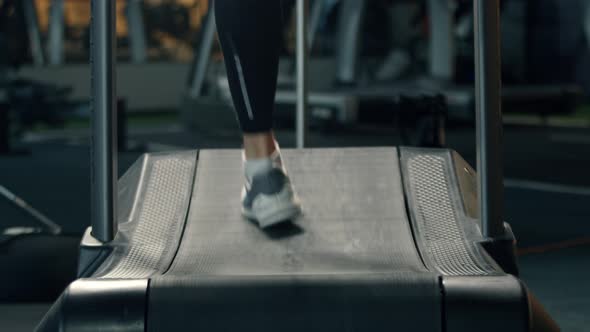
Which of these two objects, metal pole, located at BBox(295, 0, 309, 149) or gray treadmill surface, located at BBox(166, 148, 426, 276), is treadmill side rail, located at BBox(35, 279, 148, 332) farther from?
metal pole, located at BBox(295, 0, 309, 149)

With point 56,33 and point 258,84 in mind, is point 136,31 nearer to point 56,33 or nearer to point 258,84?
point 56,33

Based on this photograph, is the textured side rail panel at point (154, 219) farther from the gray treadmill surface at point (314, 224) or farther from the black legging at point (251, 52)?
the black legging at point (251, 52)

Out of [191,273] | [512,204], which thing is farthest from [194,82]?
[191,273]

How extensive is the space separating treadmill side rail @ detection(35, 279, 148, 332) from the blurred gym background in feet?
1.74

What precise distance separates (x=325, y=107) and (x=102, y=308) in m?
6.30

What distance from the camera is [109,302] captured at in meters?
1.17

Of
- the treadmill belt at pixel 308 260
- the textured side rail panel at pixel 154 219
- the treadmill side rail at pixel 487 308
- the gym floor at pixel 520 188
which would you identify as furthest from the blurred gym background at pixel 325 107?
the treadmill side rail at pixel 487 308

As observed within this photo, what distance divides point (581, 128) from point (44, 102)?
4.35 metres

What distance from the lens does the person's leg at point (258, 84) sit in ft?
4.92

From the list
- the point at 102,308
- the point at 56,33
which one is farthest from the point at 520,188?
the point at 56,33

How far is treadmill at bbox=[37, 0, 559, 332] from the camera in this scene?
1170mm

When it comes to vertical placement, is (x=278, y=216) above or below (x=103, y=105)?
below

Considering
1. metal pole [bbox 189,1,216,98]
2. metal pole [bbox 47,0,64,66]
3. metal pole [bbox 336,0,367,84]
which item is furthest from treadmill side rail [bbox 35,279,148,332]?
metal pole [bbox 47,0,64,66]

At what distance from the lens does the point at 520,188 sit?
437 cm
